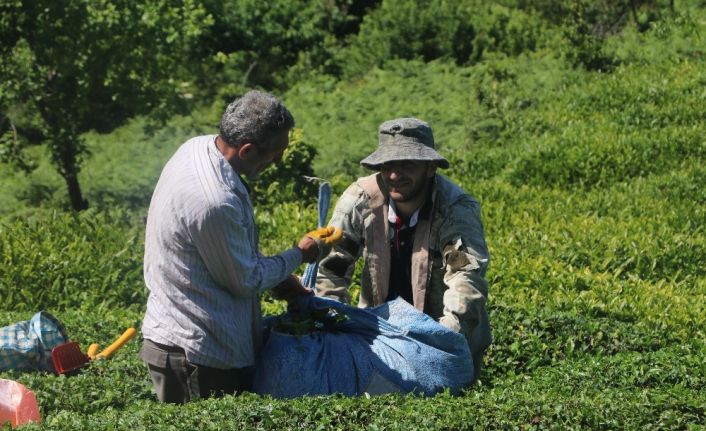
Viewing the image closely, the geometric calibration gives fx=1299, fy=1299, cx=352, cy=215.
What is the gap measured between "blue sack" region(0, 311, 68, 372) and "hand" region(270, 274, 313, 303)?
1060 mm

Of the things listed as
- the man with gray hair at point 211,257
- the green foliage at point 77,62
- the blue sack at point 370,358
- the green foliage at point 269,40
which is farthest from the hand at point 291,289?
the green foliage at point 269,40

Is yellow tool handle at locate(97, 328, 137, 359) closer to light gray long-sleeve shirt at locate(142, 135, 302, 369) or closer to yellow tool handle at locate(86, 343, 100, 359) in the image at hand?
yellow tool handle at locate(86, 343, 100, 359)

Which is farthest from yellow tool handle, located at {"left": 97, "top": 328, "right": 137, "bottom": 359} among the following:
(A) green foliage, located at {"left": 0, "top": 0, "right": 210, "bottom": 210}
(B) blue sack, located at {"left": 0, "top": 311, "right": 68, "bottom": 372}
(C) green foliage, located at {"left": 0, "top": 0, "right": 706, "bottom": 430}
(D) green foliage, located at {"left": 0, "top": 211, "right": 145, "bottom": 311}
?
(A) green foliage, located at {"left": 0, "top": 0, "right": 210, "bottom": 210}

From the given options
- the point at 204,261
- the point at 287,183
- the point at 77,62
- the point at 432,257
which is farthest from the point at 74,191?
the point at 204,261

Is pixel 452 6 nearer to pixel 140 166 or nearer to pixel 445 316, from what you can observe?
pixel 140 166

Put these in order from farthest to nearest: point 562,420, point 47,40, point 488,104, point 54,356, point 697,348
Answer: point 488,104, point 47,40, point 697,348, point 54,356, point 562,420

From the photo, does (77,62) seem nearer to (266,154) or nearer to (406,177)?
(406,177)

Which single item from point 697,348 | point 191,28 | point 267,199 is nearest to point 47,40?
point 191,28

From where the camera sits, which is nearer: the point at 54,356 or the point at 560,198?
the point at 54,356

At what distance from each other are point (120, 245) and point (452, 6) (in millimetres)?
8896

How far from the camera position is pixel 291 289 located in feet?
17.7

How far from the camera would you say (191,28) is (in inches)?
489

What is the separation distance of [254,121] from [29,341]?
1.73 meters

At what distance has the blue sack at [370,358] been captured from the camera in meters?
5.20
